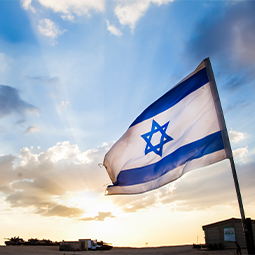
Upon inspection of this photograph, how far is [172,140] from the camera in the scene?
28.0 feet

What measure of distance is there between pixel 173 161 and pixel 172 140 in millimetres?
691

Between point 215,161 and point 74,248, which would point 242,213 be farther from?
point 74,248

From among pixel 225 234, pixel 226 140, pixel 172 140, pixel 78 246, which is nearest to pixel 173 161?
pixel 172 140

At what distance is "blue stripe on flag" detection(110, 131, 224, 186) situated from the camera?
292 inches

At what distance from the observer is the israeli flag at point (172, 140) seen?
7.57 meters

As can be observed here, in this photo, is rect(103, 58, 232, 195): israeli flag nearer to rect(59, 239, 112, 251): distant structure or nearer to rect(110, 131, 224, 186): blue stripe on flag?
rect(110, 131, 224, 186): blue stripe on flag

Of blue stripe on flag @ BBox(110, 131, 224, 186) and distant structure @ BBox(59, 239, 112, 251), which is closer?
blue stripe on flag @ BBox(110, 131, 224, 186)

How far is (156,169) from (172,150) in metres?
0.83

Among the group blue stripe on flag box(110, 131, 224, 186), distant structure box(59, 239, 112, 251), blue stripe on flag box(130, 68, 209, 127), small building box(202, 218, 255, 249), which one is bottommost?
distant structure box(59, 239, 112, 251)

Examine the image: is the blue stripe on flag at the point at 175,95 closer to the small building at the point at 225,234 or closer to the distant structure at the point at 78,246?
the small building at the point at 225,234

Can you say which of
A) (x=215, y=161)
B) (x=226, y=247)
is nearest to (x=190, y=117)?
(x=215, y=161)

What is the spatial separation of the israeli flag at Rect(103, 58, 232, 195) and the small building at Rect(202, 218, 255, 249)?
2824 cm

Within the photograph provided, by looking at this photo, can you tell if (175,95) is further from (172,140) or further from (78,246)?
(78,246)

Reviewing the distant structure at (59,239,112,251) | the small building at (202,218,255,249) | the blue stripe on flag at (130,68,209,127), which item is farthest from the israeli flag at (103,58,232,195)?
the distant structure at (59,239,112,251)
